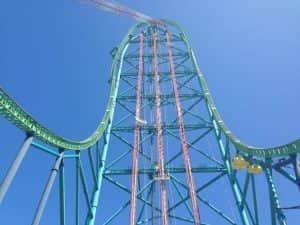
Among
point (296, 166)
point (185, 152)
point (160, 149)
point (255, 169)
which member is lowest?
point (296, 166)

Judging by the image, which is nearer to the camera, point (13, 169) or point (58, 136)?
point (13, 169)

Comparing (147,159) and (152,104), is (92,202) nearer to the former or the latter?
(147,159)

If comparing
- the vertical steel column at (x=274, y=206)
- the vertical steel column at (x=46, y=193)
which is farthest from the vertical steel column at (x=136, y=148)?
the vertical steel column at (x=274, y=206)

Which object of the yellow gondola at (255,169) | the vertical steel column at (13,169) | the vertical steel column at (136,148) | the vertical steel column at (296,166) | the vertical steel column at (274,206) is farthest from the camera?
the vertical steel column at (136,148)

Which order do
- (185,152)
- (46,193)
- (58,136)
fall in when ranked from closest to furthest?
1. (46,193)
2. (58,136)
3. (185,152)

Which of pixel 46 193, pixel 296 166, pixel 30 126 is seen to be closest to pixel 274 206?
pixel 296 166

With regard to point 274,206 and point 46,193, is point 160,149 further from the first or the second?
point 46,193

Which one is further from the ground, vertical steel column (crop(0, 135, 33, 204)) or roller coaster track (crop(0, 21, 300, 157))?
roller coaster track (crop(0, 21, 300, 157))

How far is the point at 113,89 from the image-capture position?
2550cm

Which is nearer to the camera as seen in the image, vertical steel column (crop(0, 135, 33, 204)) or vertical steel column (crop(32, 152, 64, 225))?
vertical steel column (crop(0, 135, 33, 204))

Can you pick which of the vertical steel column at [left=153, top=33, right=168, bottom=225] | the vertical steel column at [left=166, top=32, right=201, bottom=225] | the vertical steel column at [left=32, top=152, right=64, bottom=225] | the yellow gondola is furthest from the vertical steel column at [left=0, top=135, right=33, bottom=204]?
the vertical steel column at [left=166, top=32, right=201, bottom=225]

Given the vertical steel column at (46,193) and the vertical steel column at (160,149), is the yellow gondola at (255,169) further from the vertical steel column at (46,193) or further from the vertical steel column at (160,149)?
the vertical steel column at (46,193)

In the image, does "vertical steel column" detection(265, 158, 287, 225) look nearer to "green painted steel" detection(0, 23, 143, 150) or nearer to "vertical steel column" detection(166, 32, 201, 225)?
"vertical steel column" detection(166, 32, 201, 225)

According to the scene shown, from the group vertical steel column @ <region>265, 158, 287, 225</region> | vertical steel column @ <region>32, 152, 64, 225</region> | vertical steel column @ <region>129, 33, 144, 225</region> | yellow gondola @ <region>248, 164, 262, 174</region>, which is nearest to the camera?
vertical steel column @ <region>32, 152, 64, 225</region>
